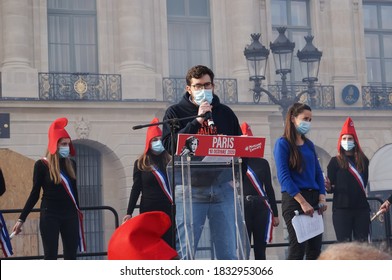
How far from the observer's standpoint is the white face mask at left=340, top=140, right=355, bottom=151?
993cm

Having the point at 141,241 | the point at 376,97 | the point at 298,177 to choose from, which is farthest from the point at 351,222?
the point at 376,97

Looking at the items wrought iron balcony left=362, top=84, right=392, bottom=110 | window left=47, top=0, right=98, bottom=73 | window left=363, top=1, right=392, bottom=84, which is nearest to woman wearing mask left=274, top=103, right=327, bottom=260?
window left=47, top=0, right=98, bottom=73

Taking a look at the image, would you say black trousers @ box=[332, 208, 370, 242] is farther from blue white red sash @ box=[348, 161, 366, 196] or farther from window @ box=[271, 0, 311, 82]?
window @ box=[271, 0, 311, 82]

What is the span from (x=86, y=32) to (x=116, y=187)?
3.98 m

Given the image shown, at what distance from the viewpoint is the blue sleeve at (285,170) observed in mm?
7785

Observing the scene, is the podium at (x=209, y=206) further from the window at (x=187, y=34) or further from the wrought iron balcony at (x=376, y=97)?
the wrought iron balcony at (x=376, y=97)

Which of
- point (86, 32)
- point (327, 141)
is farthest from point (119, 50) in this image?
point (327, 141)

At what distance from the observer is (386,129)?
2842 cm

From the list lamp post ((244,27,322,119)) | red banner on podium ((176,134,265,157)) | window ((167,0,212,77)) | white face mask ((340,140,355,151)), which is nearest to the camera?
red banner on podium ((176,134,265,157))

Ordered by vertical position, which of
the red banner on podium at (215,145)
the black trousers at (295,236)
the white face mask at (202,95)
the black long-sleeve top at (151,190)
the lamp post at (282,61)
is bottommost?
the black trousers at (295,236)

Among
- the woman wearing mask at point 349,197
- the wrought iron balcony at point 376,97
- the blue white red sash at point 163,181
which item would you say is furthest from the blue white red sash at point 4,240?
the wrought iron balcony at point 376,97

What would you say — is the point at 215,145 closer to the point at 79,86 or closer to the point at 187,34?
the point at 79,86

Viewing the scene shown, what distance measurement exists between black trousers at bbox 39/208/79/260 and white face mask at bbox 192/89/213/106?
119 inches

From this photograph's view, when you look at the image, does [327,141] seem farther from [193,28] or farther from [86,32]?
[86,32]
